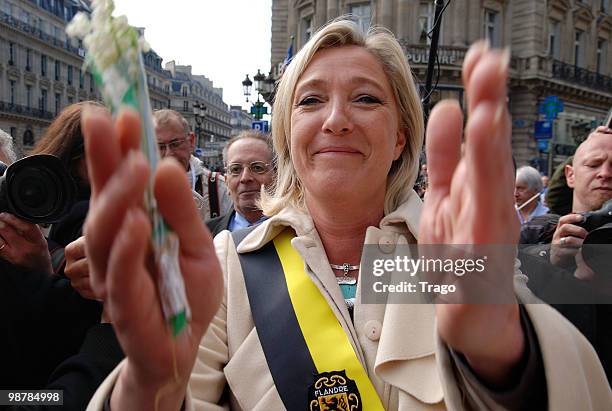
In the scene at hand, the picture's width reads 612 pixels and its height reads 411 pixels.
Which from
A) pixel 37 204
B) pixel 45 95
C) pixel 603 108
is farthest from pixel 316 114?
pixel 45 95

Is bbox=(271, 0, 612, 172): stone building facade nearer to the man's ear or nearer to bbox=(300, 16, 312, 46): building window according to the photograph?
bbox=(300, 16, 312, 46): building window

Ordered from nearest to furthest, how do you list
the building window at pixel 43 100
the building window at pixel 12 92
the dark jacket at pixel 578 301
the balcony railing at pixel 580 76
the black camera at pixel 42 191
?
the black camera at pixel 42 191 < the dark jacket at pixel 578 301 < the balcony railing at pixel 580 76 < the building window at pixel 12 92 < the building window at pixel 43 100

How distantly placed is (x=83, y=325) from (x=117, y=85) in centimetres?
115

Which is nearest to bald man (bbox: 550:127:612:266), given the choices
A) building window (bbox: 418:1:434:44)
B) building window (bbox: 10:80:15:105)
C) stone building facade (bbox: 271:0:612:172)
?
stone building facade (bbox: 271:0:612:172)

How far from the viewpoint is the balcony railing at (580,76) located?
2026 cm

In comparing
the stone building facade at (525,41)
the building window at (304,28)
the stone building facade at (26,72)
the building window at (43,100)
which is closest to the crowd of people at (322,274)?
the stone building facade at (525,41)

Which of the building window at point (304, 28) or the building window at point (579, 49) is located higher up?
the building window at point (304, 28)

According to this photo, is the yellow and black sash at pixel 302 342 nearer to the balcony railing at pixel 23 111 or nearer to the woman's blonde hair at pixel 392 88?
the woman's blonde hair at pixel 392 88

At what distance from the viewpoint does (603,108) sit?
Result: 22.7 m

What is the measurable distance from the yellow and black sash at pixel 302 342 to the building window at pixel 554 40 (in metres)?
20.2

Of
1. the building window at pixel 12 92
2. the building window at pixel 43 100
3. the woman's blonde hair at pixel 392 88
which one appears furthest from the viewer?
the building window at pixel 43 100

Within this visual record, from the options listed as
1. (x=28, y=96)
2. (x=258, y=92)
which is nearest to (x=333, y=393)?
(x=258, y=92)

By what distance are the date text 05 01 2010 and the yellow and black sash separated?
0.57 m

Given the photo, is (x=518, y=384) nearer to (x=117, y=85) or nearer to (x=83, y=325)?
(x=117, y=85)
